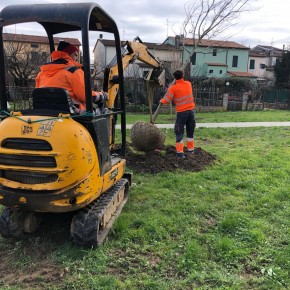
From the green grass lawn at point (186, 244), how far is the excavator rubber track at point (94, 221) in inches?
4.5

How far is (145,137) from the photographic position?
24.9ft

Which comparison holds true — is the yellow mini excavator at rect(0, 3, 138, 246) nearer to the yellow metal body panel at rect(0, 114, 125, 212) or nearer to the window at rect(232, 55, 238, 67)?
the yellow metal body panel at rect(0, 114, 125, 212)

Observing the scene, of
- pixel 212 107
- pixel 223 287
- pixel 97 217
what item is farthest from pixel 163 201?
pixel 212 107

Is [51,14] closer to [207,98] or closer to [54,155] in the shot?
[54,155]

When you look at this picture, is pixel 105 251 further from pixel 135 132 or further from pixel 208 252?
pixel 135 132

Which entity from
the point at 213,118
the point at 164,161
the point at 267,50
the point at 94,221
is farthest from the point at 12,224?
the point at 267,50

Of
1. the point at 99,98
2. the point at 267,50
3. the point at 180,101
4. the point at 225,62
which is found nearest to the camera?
the point at 99,98

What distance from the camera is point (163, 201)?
533cm

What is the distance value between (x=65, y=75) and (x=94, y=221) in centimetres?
160

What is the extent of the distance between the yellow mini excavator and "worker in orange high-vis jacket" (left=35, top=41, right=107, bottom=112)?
0.22m

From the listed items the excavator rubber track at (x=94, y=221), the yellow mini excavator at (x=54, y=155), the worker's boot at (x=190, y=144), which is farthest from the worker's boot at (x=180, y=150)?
the yellow mini excavator at (x=54, y=155)

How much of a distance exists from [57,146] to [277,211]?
3.33 metres

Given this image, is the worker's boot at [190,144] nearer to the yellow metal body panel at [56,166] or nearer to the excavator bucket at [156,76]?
the excavator bucket at [156,76]

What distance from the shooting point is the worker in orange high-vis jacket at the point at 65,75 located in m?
3.78
